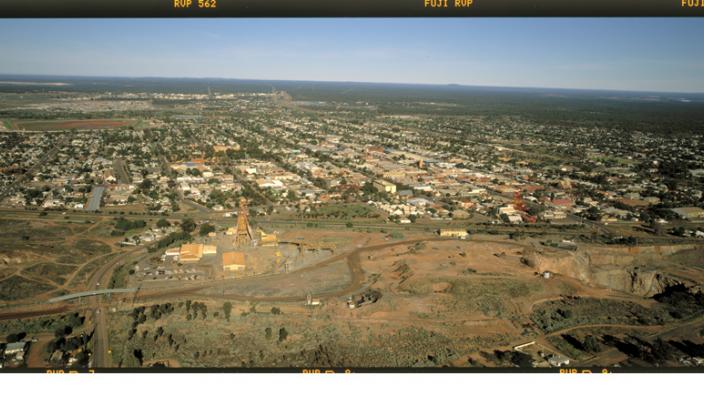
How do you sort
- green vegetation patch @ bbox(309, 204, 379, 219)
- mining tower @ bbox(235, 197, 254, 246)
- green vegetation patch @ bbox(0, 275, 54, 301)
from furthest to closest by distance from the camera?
green vegetation patch @ bbox(309, 204, 379, 219) → mining tower @ bbox(235, 197, 254, 246) → green vegetation patch @ bbox(0, 275, 54, 301)

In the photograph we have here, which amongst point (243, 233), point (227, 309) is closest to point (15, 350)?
point (227, 309)

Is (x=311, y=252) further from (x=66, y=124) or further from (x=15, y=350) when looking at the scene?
(x=66, y=124)

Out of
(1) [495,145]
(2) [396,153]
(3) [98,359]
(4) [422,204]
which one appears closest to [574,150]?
(1) [495,145]

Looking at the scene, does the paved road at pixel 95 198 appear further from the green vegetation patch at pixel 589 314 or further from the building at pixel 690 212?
the building at pixel 690 212

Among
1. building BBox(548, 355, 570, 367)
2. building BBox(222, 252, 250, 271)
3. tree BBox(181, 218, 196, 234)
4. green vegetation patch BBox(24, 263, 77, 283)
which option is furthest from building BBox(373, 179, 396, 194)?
green vegetation patch BBox(24, 263, 77, 283)

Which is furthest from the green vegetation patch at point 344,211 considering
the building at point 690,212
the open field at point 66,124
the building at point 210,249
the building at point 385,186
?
the building at point 690,212

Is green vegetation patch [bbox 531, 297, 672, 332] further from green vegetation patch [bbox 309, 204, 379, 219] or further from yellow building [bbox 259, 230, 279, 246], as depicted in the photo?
green vegetation patch [bbox 309, 204, 379, 219]
